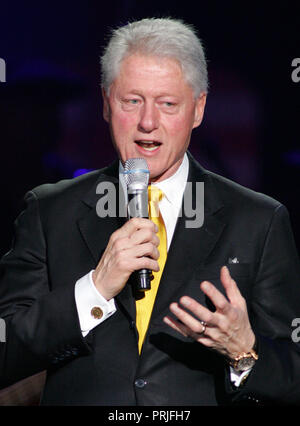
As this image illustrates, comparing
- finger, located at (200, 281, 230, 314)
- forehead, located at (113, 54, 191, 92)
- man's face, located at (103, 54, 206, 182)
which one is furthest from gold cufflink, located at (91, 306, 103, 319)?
forehead, located at (113, 54, 191, 92)

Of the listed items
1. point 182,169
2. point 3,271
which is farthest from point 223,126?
point 3,271

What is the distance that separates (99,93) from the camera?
318cm

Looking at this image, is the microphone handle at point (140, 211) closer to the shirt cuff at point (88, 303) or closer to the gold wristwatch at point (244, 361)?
the shirt cuff at point (88, 303)

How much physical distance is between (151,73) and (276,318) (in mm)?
868

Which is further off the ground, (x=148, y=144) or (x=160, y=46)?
(x=160, y=46)

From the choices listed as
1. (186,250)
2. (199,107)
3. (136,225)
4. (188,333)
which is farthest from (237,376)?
(199,107)

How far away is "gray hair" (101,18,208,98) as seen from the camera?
2143mm

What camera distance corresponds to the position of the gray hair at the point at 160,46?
7.03 feet

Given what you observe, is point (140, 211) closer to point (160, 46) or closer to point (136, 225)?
point (136, 225)

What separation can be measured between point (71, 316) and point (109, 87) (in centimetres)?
77

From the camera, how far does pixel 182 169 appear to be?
2.30m

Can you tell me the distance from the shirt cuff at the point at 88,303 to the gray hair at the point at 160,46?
0.69 m

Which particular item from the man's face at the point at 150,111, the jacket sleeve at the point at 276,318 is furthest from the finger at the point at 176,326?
the man's face at the point at 150,111

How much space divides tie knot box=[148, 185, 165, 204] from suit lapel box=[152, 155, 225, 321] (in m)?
0.10
